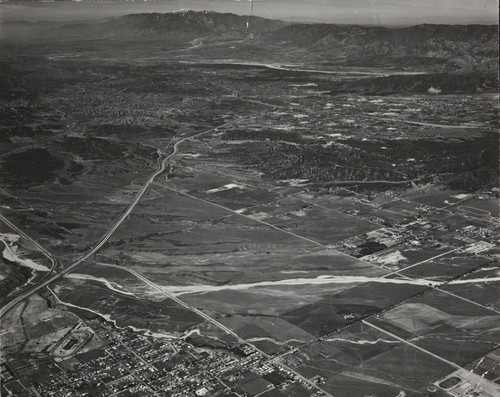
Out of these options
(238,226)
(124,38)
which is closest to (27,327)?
(238,226)

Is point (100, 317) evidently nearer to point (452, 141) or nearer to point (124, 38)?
point (124, 38)

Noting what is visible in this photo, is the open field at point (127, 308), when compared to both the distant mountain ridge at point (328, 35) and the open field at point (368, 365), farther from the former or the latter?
the distant mountain ridge at point (328, 35)

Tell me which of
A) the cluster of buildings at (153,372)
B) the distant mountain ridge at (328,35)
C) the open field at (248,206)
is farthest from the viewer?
the distant mountain ridge at (328,35)

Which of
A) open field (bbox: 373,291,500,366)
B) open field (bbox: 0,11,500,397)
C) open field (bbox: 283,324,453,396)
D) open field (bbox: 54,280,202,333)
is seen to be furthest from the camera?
open field (bbox: 54,280,202,333)

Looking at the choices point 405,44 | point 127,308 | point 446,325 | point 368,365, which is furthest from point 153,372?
point 405,44

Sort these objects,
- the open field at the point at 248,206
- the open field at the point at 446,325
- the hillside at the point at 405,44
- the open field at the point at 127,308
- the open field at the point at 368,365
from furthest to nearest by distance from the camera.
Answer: the hillside at the point at 405,44, the open field at the point at 127,308, the open field at the point at 446,325, the open field at the point at 248,206, the open field at the point at 368,365

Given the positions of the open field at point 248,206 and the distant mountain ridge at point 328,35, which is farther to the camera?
the distant mountain ridge at point 328,35

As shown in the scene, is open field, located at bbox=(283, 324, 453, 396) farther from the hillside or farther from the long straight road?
the hillside

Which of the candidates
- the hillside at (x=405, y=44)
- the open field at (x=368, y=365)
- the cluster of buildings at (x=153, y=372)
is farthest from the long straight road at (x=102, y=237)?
the open field at (x=368, y=365)

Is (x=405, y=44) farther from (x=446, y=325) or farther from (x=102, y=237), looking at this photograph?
(x=446, y=325)

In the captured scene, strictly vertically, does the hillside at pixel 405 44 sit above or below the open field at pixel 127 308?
above

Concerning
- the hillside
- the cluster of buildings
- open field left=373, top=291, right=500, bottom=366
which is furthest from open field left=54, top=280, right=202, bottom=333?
the hillside
